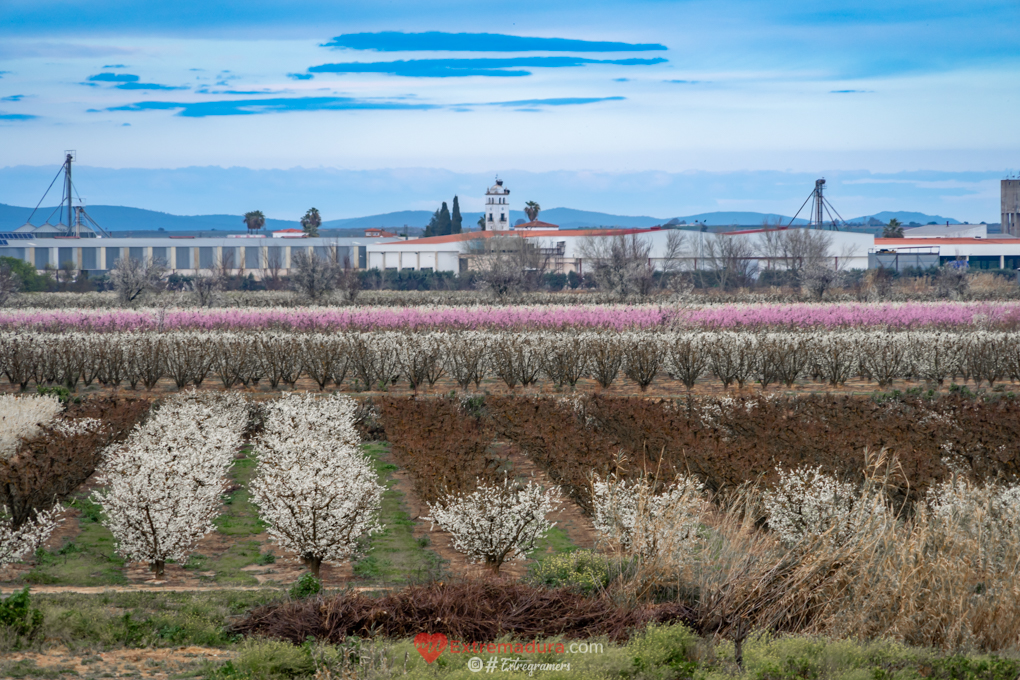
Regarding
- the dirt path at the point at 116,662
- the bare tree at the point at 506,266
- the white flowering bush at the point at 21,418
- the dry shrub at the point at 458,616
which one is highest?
the bare tree at the point at 506,266

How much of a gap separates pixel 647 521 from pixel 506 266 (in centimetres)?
Answer: 3244

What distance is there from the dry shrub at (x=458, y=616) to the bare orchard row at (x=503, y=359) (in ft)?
35.8

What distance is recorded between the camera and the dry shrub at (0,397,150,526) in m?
7.83

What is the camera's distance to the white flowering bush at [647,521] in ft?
20.3

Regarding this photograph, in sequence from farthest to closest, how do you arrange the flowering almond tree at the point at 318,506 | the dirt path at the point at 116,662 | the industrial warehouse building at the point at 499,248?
1. the industrial warehouse building at the point at 499,248
2. the flowering almond tree at the point at 318,506
3. the dirt path at the point at 116,662

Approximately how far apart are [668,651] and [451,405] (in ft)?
27.7

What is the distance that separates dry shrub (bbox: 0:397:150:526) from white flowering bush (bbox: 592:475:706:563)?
4.32 meters

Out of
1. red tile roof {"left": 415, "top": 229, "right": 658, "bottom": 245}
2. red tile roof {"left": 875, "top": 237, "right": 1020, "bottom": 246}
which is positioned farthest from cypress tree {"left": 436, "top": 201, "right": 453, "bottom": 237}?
red tile roof {"left": 875, "top": 237, "right": 1020, "bottom": 246}

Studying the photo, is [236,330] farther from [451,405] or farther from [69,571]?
[69,571]

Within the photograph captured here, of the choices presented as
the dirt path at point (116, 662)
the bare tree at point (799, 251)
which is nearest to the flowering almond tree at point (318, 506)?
the dirt path at point (116, 662)

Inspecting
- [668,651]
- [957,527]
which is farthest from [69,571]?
[957,527]

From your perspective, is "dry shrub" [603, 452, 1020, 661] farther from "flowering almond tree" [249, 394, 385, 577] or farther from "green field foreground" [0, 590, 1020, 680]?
"flowering almond tree" [249, 394, 385, 577]

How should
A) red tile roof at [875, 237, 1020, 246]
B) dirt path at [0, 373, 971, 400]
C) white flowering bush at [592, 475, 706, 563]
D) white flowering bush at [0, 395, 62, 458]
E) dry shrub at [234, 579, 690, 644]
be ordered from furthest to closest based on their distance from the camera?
red tile roof at [875, 237, 1020, 246]
dirt path at [0, 373, 971, 400]
white flowering bush at [0, 395, 62, 458]
white flowering bush at [592, 475, 706, 563]
dry shrub at [234, 579, 690, 644]

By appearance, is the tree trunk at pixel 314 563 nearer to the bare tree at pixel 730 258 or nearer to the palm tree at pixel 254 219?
the bare tree at pixel 730 258
